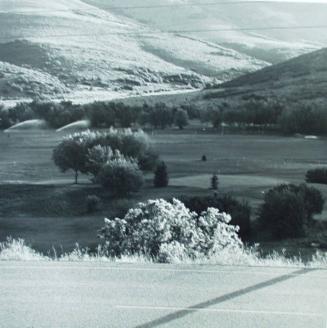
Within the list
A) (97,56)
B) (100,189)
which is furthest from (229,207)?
(97,56)

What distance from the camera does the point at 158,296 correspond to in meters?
7.24

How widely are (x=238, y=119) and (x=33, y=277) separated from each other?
766 centimetres

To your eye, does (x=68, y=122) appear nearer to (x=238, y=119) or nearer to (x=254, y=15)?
(x=238, y=119)

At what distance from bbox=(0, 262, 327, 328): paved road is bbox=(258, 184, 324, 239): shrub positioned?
414cm

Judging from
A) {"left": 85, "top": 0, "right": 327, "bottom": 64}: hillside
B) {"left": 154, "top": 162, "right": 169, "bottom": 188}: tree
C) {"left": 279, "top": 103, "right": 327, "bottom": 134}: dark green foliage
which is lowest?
{"left": 154, "top": 162, "right": 169, "bottom": 188}: tree

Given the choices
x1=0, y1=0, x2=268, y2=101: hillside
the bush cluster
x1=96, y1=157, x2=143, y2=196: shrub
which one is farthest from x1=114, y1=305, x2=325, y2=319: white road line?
x1=0, y1=0, x2=268, y2=101: hillside

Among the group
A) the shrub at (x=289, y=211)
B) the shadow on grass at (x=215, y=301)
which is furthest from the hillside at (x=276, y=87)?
the shadow on grass at (x=215, y=301)

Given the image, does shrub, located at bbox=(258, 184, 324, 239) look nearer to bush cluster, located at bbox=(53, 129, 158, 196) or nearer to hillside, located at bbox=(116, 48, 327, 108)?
hillside, located at bbox=(116, 48, 327, 108)

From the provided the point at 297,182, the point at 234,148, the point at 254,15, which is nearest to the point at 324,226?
the point at 297,182

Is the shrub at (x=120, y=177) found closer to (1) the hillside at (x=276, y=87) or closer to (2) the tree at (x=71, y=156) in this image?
(2) the tree at (x=71, y=156)

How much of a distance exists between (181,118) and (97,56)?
2924 millimetres

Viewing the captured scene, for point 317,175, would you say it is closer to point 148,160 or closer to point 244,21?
point 148,160

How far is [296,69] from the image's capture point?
1562 centimetres

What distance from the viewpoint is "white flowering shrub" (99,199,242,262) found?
11.7 metres
